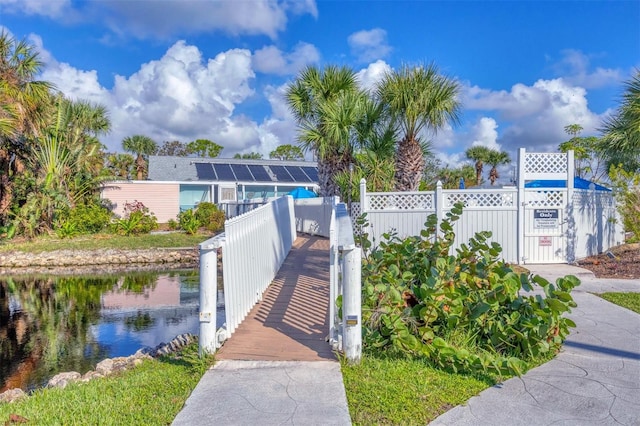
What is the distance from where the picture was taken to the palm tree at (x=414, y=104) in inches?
476

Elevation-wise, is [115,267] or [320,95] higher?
[320,95]

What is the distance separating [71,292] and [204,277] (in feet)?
28.5

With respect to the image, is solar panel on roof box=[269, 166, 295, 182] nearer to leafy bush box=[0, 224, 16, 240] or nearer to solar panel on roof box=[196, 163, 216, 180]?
solar panel on roof box=[196, 163, 216, 180]

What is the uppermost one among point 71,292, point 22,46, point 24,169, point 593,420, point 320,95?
point 22,46

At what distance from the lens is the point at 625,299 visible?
6.85 metres

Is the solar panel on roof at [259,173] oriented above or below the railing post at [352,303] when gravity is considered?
above

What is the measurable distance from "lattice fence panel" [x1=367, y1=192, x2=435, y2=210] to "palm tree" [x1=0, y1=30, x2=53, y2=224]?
35.8ft

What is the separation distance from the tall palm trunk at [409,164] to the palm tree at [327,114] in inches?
70.9

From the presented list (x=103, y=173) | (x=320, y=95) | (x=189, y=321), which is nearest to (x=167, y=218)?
(x=103, y=173)

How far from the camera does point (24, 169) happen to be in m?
18.2

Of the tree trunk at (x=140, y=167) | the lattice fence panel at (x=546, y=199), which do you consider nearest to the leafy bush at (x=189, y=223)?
the lattice fence panel at (x=546, y=199)

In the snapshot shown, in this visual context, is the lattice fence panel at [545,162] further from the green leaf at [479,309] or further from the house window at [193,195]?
the house window at [193,195]

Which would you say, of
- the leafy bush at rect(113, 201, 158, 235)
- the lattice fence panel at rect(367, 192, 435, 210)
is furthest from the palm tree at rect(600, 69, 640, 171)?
the leafy bush at rect(113, 201, 158, 235)

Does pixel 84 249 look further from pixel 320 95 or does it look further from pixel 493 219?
pixel 493 219
